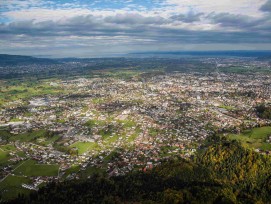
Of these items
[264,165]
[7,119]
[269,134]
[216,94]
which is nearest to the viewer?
[264,165]

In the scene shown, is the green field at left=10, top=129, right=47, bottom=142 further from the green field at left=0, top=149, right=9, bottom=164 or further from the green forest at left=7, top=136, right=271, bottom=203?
the green forest at left=7, top=136, right=271, bottom=203

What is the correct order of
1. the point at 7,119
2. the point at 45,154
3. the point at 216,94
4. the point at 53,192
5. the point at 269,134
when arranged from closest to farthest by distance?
the point at 53,192, the point at 45,154, the point at 269,134, the point at 7,119, the point at 216,94

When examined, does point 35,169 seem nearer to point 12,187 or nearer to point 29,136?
point 12,187

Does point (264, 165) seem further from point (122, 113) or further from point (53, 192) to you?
point (122, 113)

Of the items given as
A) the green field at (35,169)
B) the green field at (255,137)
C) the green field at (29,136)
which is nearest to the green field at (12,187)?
the green field at (35,169)

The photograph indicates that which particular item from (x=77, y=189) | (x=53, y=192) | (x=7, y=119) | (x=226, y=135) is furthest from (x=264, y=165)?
(x=7, y=119)

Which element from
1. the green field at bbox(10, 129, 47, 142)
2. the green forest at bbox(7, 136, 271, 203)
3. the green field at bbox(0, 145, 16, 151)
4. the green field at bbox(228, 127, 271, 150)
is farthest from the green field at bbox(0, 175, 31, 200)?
the green field at bbox(228, 127, 271, 150)
